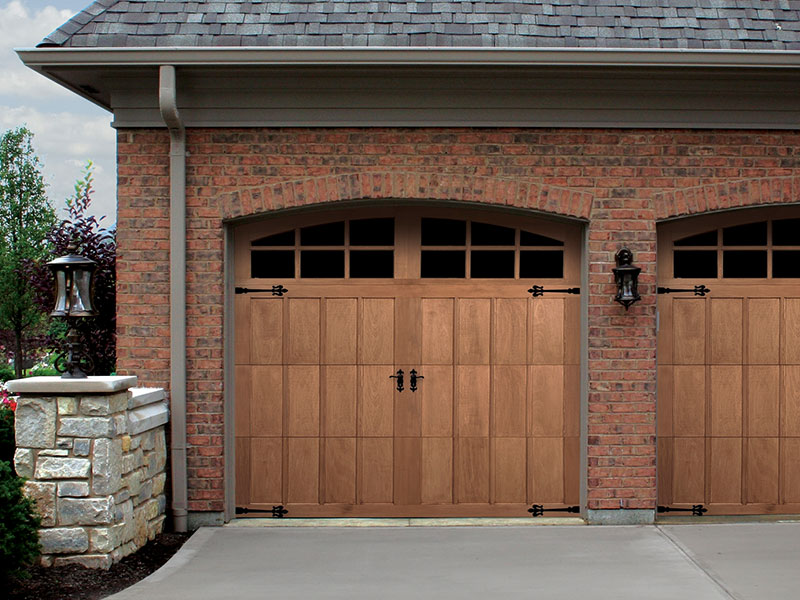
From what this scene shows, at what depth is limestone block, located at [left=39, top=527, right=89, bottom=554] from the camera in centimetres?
609

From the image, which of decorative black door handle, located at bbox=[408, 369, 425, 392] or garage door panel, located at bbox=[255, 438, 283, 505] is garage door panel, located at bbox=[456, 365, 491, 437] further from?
garage door panel, located at bbox=[255, 438, 283, 505]

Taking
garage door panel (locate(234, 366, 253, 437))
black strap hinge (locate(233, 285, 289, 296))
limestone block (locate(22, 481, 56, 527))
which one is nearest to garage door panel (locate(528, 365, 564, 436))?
black strap hinge (locate(233, 285, 289, 296))

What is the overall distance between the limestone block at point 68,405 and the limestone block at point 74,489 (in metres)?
0.47

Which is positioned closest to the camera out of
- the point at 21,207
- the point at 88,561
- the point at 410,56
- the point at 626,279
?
the point at 88,561

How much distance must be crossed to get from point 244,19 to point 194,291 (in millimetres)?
2258

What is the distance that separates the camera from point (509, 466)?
7.72 meters

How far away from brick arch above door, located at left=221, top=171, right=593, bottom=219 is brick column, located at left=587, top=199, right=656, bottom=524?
72 cm

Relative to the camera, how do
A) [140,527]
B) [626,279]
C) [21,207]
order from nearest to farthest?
[140,527] → [626,279] → [21,207]

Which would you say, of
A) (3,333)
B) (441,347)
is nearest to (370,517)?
(441,347)

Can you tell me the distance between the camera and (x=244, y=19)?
744cm

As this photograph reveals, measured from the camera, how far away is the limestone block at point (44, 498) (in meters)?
6.08

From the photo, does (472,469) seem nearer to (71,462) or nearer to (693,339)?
(693,339)

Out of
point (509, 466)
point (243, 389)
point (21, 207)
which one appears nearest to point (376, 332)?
point (243, 389)

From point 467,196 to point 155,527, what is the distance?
11.8ft
